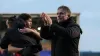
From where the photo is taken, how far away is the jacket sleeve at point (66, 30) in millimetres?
7457

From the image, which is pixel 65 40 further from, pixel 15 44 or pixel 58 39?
pixel 15 44

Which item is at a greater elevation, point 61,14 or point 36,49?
point 61,14

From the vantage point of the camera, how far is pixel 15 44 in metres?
8.52

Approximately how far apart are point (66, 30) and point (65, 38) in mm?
226

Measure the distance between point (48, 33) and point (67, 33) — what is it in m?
0.39

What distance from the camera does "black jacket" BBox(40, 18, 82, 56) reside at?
761 cm

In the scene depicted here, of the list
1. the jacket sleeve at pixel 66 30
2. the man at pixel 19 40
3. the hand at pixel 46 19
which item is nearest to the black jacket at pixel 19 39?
the man at pixel 19 40

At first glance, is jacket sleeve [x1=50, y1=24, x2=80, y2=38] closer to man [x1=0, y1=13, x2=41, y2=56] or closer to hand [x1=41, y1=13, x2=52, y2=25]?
hand [x1=41, y1=13, x2=52, y2=25]

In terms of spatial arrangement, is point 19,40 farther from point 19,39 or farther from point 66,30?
point 66,30

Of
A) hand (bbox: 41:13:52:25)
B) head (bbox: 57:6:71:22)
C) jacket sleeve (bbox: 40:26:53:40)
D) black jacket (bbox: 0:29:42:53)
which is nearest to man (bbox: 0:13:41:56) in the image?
black jacket (bbox: 0:29:42:53)

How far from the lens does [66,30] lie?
750cm

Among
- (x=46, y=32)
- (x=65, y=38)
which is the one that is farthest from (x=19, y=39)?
(x=65, y=38)

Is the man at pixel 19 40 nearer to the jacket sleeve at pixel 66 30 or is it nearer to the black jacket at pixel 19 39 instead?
the black jacket at pixel 19 39

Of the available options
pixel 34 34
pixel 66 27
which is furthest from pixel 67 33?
pixel 34 34
